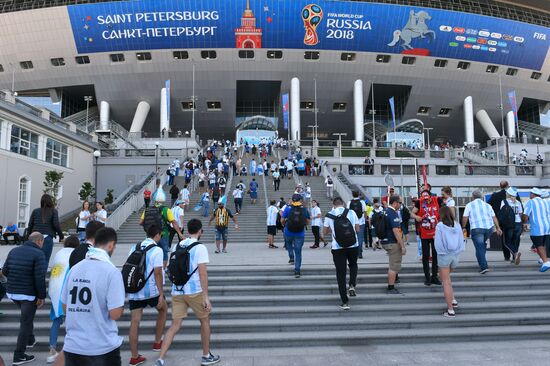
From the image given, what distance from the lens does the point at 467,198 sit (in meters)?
28.5

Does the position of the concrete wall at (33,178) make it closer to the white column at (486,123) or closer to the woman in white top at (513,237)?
the woman in white top at (513,237)

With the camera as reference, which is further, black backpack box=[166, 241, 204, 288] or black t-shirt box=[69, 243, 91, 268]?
black t-shirt box=[69, 243, 91, 268]

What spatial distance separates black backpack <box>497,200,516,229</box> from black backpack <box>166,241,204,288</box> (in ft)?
23.4

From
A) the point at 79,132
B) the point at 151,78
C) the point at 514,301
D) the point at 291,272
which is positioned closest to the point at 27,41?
the point at 151,78

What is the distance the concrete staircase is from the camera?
6137 millimetres

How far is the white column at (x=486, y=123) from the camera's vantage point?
2168 inches

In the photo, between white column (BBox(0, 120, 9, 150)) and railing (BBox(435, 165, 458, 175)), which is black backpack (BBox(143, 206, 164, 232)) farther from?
railing (BBox(435, 165, 458, 175))

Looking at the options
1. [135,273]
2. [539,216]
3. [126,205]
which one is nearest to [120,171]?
[126,205]

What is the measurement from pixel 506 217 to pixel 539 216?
0.62 metres

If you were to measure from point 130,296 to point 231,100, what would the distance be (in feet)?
162

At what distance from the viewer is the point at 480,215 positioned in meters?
8.41

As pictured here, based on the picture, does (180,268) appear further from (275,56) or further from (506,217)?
(275,56)

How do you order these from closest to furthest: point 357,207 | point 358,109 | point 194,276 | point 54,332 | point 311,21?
point 194,276 < point 54,332 < point 357,207 < point 311,21 < point 358,109

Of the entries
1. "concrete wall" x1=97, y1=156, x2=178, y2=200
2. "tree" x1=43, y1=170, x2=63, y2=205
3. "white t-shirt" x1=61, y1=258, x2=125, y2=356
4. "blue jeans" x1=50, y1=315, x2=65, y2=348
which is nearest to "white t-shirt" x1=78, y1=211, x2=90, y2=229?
"blue jeans" x1=50, y1=315, x2=65, y2=348
